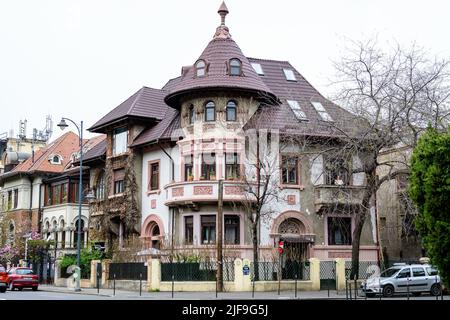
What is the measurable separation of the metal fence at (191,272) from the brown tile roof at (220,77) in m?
10.9

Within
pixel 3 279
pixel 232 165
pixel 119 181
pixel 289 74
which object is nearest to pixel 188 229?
pixel 232 165

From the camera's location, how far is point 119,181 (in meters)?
46.6

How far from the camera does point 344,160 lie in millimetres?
34125

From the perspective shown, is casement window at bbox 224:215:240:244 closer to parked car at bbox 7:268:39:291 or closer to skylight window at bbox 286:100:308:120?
skylight window at bbox 286:100:308:120

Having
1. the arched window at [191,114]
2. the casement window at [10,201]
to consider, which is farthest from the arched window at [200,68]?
the casement window at [10,201]

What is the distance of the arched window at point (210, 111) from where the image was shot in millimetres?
40125

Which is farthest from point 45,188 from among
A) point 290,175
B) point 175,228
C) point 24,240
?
point 290,175

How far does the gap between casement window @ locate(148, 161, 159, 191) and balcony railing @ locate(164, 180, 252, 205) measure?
4.65 metres

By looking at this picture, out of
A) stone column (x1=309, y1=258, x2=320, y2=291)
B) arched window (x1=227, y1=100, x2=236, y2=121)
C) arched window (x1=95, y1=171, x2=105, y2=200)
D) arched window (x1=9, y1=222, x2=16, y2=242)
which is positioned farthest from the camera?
arched window (x1=9, y1=222, x2=16, y2=242)

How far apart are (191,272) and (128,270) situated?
189 inches

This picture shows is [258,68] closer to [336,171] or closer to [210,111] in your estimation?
[210,111]

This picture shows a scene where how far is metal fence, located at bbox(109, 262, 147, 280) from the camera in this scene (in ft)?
123

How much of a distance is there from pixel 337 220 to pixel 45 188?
32338 millimetres

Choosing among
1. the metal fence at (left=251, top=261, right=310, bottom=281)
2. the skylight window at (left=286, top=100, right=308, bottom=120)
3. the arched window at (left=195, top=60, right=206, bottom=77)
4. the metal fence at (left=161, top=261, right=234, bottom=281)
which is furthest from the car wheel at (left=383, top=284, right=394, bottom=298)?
the arched window at (left=195, top=60, right=206, bottom=77)
